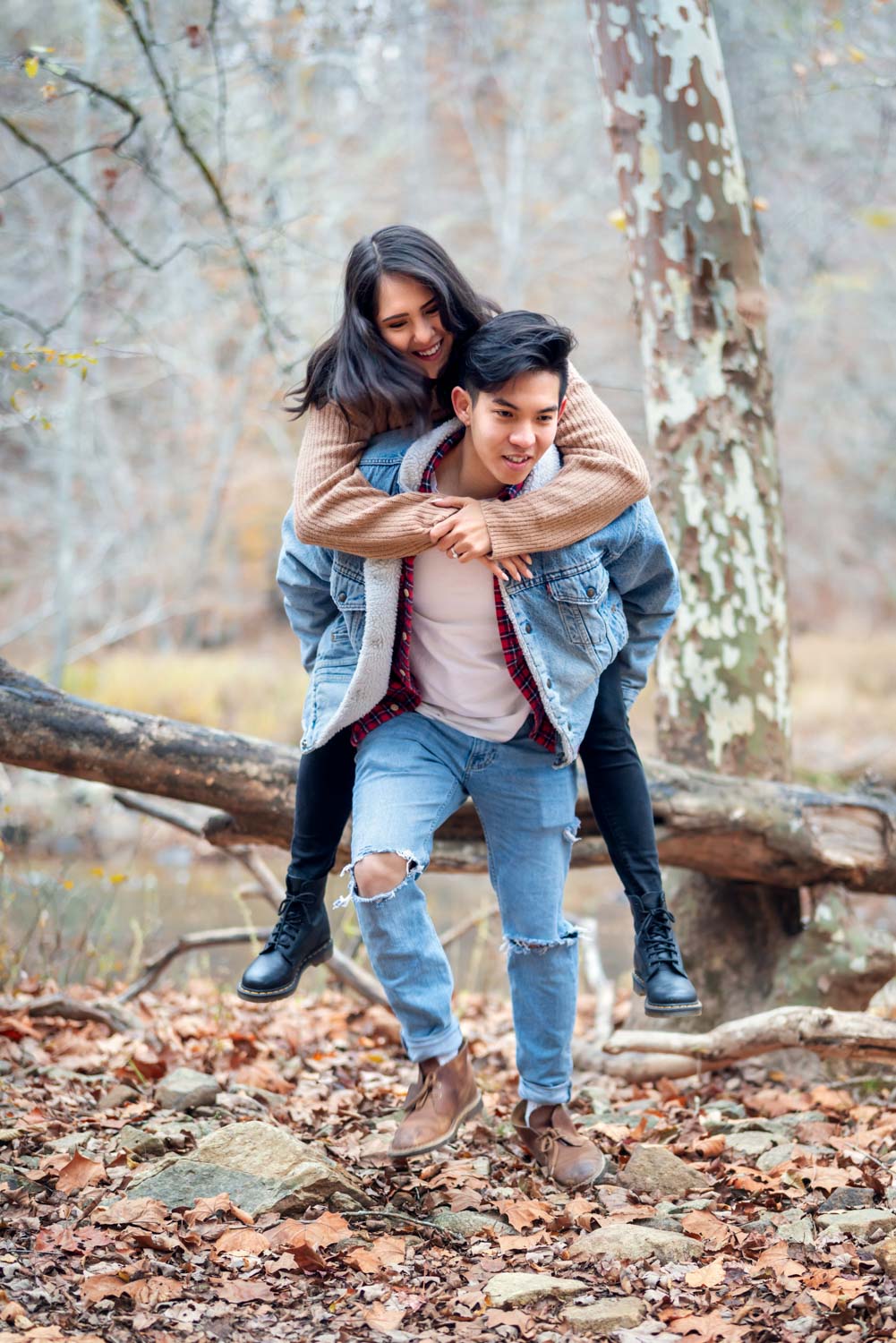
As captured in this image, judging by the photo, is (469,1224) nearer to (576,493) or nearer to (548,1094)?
(548,1094)

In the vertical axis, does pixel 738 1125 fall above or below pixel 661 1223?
below

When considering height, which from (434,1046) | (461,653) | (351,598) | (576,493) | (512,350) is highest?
(512,350)

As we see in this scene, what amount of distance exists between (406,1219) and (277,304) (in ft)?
39.1

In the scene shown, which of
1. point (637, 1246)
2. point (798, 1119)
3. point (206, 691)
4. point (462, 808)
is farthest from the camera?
A: point (206, 691)

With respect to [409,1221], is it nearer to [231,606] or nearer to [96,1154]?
[96,1154]

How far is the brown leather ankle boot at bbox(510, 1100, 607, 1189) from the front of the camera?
3.27 metres

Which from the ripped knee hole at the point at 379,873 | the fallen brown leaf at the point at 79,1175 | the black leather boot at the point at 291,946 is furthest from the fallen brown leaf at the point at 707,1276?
the fallen brown leaf at the point at 79,1175

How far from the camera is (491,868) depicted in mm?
3414

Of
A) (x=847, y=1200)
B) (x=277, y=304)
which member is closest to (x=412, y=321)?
(x=847, y=1200)

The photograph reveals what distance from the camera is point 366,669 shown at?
10.1 ft

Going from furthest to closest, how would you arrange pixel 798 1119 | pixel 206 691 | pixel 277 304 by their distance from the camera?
pixel 206 691 < pixel 277 304 < pixel 798 1119

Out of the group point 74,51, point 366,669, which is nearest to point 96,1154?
point 366,669

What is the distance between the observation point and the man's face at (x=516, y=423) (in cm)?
294

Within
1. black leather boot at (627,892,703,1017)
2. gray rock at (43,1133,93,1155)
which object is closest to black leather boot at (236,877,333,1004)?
gray rock at (43,1133,93,1155)
